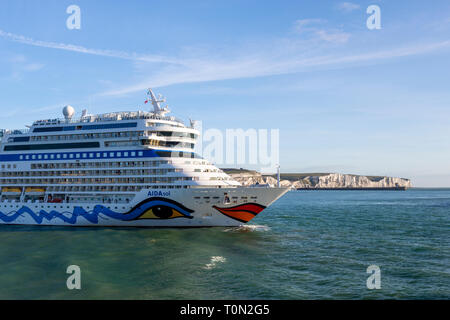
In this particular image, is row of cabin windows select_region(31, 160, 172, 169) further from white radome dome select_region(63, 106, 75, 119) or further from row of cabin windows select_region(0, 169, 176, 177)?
white radome dome select_region(63, 106, 75, 119)

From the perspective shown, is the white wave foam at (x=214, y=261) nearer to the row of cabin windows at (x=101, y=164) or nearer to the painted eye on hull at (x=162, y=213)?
the painted eye on hull at (x=162, y=213)

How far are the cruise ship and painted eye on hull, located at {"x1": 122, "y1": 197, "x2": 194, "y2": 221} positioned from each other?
0.32 ft

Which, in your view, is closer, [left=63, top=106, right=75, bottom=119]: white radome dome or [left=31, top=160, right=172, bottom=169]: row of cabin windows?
[left=31, top=160, right=172, bottom=169]: row of cabin windows

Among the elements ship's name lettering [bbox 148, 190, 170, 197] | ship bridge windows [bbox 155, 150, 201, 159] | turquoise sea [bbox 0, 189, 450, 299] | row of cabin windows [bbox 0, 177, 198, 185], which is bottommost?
turquoise sea [bbox 0, 189, 450, 299]

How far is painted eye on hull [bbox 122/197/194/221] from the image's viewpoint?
→ 33625mm

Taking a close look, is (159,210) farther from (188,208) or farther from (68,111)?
(68,111)

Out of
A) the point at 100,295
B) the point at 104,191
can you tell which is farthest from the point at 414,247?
the point at 104,191

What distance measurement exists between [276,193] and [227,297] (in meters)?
18.1

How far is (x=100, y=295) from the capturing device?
55.1ft

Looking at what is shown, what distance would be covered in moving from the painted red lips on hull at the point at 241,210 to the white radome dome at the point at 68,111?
23808mm

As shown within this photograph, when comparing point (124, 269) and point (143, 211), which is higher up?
point (143, 211)

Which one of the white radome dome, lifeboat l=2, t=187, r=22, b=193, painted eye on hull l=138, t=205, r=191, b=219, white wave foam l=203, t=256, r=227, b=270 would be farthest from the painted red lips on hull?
lifeboat l=2, t=187, r=22, b=193
